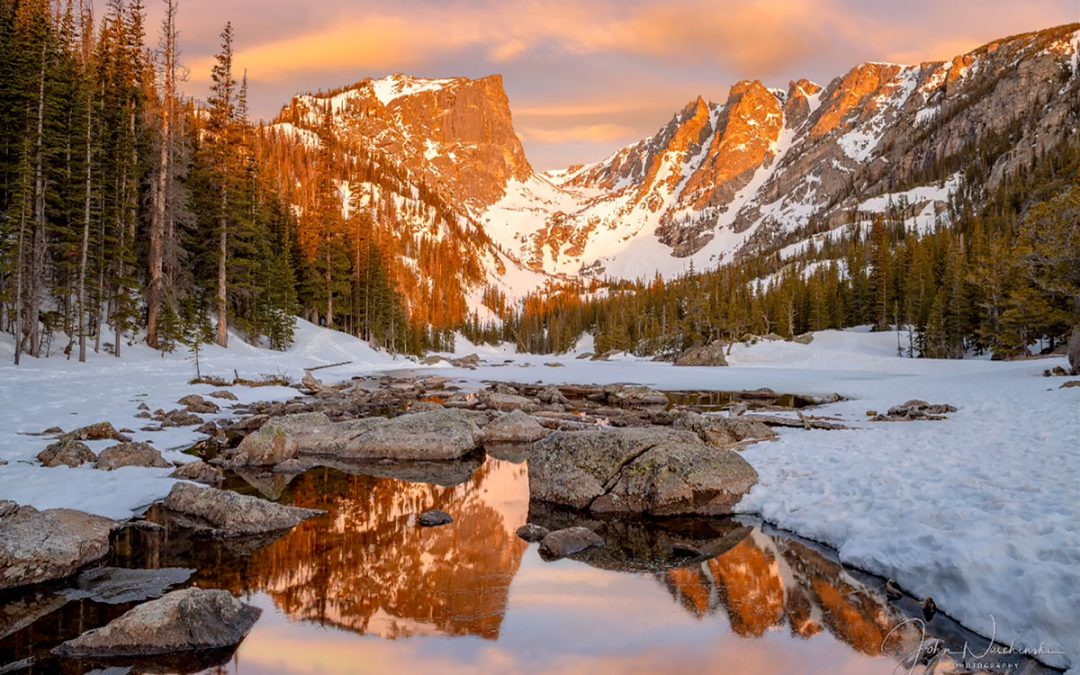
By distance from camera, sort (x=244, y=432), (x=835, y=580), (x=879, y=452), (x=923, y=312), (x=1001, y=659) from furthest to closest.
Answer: (x=923, y=312) → (x=244, y=432) → (x=879, y=452) → (x=835, y=580) → (x=1001, y=659)

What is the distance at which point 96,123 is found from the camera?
96.2ft

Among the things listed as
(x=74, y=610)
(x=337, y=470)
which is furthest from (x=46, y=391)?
(x=74, y=610)

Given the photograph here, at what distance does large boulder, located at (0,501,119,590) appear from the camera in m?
6.34

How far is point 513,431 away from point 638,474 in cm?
737

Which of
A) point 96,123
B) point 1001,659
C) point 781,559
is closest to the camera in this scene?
point 1001,659

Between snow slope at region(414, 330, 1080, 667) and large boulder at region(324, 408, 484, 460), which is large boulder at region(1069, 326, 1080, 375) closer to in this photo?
snow slope at region(414, 330, 1080, 667)

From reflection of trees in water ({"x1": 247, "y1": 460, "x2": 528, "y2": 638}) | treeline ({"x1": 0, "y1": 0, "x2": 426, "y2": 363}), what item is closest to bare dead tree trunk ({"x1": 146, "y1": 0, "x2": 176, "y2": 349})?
treeline ({"x1": 0, "y1": 0, "x2": 426, "y2": 363})

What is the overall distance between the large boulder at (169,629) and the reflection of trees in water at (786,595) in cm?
470

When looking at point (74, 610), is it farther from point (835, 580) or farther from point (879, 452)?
point (879, 452)

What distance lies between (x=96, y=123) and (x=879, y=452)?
37556 mm

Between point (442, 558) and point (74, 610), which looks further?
point (442, 558)

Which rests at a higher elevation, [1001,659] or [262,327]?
[262,327]

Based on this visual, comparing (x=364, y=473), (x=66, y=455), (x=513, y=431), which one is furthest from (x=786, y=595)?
(x=66, y=455)

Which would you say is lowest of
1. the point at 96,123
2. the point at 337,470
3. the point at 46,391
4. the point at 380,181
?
the point at 337,470
